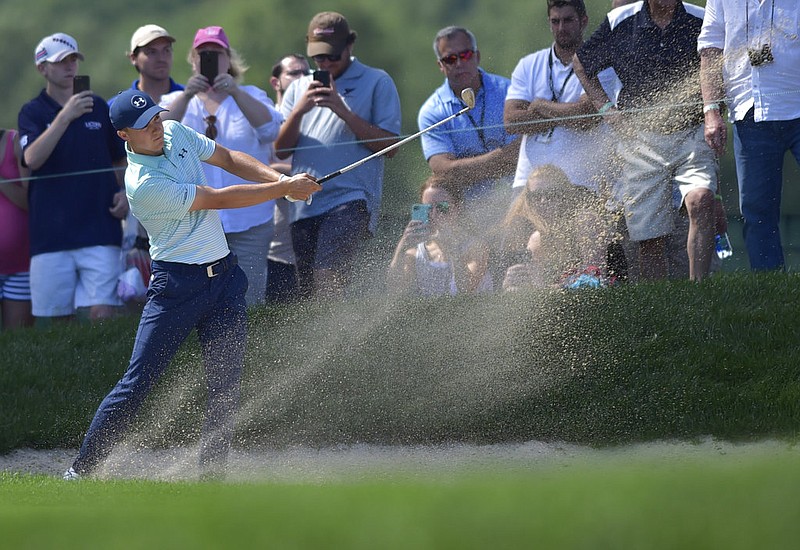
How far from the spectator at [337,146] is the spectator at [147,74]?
3.75 ft

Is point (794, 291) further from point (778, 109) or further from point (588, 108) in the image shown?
point (588, 108)

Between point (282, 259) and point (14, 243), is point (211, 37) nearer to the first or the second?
point (282, 259)

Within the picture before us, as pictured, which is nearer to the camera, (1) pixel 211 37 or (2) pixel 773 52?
(2) pixel 773 52

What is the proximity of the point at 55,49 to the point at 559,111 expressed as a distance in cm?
396

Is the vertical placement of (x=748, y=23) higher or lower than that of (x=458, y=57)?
higher

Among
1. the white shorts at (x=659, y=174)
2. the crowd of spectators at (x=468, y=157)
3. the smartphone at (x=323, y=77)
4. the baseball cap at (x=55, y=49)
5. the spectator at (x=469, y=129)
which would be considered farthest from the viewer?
the baseball cap at (x=55, y=49)

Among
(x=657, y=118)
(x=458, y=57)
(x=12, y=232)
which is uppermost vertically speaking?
(x=458, y=57)

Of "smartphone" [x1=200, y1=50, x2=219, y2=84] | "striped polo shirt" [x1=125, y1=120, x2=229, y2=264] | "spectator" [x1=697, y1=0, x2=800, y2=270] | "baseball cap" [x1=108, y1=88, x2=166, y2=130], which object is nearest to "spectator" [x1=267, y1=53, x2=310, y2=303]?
"smartphone" [x1=200, y1=50, x2=219, y2=84]

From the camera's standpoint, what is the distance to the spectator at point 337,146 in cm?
960

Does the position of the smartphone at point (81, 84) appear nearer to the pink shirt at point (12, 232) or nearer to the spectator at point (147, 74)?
the spectator at point (147, 74)

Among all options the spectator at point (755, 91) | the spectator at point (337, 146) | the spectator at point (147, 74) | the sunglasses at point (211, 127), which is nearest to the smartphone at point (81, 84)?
the spectator at point (147, 74)

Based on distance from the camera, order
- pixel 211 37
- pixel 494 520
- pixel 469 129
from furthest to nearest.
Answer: pixel 211 37 < pixel 469 129 < pixel 494 520

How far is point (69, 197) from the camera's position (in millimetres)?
10320

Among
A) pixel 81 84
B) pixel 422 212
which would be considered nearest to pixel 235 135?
pixel 81 84
